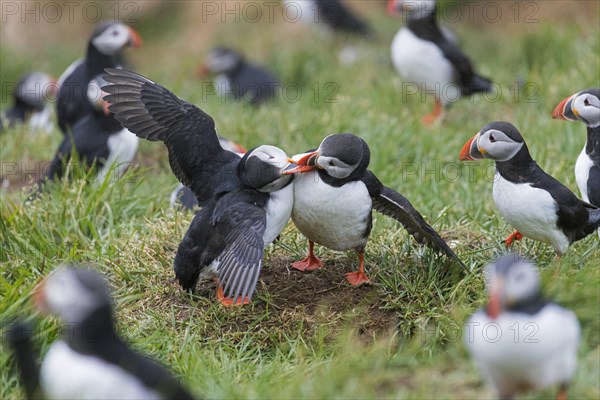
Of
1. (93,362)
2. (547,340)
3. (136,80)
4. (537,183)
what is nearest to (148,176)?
(136,80)

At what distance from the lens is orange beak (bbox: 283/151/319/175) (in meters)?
4.65

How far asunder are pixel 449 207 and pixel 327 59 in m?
6.38

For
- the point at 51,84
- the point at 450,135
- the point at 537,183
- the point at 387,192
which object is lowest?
the point at 51,84

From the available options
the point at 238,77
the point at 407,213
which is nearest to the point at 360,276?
the point at 407,213

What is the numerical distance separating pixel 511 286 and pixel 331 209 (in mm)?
1499

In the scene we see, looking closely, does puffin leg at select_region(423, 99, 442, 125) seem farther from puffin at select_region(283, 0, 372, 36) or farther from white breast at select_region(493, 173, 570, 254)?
white breast at select_region(493, 173, 570, 254)

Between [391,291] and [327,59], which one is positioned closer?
[391,291]

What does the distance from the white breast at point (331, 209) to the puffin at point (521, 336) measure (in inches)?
52.7

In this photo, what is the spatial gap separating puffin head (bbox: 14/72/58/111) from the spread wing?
6.89m

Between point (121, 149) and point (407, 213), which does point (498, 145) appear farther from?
point (121, 149)

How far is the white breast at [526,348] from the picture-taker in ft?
11.0

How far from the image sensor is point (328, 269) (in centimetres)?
538

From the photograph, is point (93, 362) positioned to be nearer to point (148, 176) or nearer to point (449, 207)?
point (449, 207)

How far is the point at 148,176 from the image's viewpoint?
7.54m
